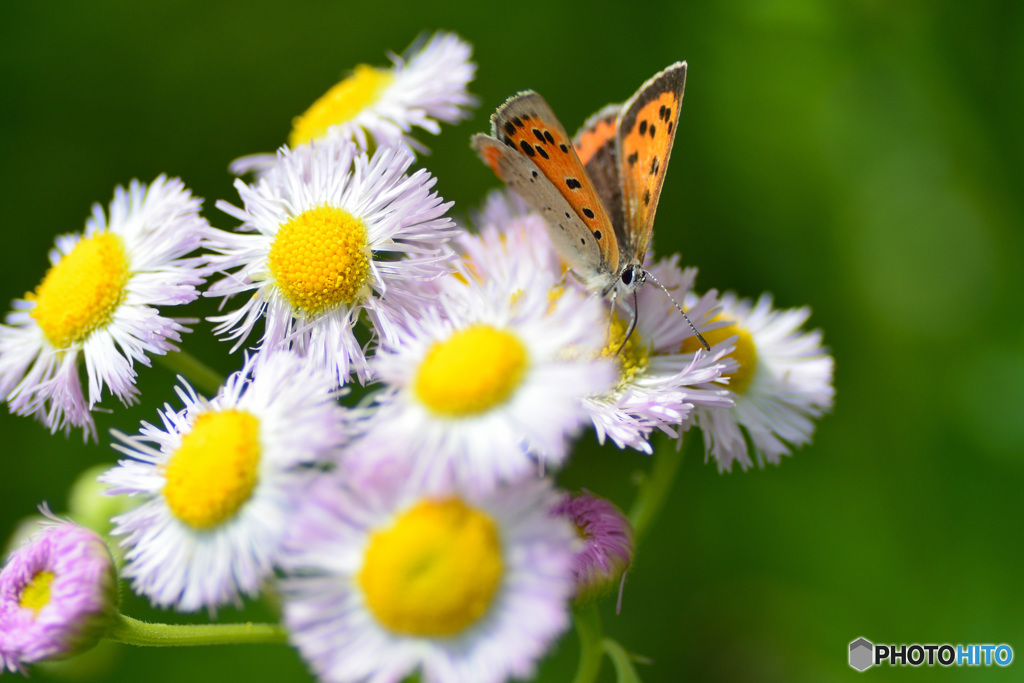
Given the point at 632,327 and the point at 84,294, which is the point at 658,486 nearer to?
the point at 632,327

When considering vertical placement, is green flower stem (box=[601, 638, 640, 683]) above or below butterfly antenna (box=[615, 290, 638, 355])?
below

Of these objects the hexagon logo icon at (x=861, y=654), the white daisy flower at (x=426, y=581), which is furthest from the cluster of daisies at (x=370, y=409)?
the hexagon logo icon at (x=861, y=654)

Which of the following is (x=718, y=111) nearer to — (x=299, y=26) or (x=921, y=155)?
(x=921, y=155)

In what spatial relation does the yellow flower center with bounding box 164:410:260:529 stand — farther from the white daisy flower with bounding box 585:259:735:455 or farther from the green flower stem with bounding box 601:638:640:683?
the green flower stem with bounding box 601:638:640:683

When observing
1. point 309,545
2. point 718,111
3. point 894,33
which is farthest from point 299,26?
point 309,545

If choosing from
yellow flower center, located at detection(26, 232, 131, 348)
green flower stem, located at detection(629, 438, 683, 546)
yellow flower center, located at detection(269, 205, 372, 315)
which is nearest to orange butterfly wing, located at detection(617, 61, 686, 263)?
green flower stem, located at detection(629, 438, 683, 546)

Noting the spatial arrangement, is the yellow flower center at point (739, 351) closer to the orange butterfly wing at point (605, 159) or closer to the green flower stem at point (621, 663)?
the orange butterfly wing at point (605, 159)
